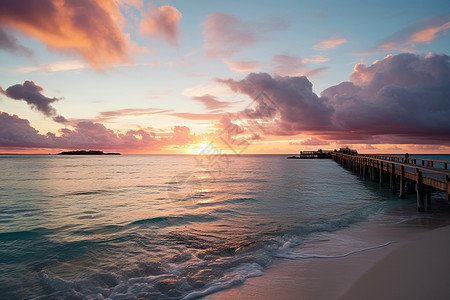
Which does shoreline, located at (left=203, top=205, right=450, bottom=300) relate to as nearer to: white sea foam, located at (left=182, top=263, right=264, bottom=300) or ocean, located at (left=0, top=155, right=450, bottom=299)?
white sea foam, located at (left=182, top=263, right=264, bottom=300)

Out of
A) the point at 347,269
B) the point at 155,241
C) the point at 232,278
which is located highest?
the point at 347,269

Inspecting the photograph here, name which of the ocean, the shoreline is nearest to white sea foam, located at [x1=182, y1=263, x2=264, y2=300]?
the ocean

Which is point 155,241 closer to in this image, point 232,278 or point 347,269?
point 232,278

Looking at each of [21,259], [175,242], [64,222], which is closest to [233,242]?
[175,242]

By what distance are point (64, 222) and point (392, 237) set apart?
1467 cm

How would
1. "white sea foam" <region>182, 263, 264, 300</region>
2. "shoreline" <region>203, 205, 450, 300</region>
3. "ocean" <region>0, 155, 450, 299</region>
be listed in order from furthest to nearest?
"ocean" <region>0, 155, 450, 299</region>, "white sea foam" <region>182, 263, 264, 300</region>, "shoreline" <region>203, 205, 450, 300</region>

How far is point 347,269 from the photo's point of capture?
19.3 feet

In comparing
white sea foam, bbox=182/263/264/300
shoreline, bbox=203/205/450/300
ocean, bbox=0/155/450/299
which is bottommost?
ocean, bbox=0/155/450/299

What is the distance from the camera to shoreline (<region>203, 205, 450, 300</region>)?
16.1 feet

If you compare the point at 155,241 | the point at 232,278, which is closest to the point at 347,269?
the point at 232,278

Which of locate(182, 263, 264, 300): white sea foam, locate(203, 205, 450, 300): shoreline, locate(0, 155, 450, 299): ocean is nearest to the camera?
locate(203, 205, 450, 300): shoreline

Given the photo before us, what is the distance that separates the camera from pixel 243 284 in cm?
546

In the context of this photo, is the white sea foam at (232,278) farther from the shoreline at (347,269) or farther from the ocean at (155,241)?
the shoreline at (347,269)

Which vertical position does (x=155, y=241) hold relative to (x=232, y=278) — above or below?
below
